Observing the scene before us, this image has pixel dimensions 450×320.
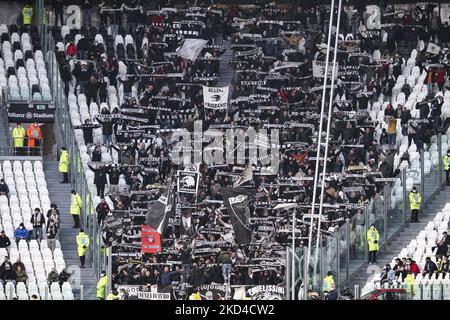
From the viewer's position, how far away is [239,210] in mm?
43094

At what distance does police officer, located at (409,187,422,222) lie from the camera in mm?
42700

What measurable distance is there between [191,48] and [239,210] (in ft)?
27.1

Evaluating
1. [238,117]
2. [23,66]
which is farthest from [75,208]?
[23,66]

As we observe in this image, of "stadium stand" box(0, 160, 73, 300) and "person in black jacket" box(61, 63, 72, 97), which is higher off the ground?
"person in black jacket" box(61, 63, 72, 97)

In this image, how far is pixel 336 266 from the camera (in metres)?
40.0

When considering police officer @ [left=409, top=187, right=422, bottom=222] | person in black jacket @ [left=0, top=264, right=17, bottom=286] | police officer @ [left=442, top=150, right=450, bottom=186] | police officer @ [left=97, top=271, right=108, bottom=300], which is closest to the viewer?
police officer @ [left=97, top=271, right=108, bottom=300]

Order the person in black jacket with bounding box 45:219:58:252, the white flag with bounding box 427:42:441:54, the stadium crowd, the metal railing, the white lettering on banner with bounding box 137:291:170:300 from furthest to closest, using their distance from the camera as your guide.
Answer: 1. the white flag with bounding box 427:42:441:54
2. the metal railing
3. the person in black jacket with bounding box 45:219:58:252
4. the stadium crowd
5. the white lettering on banner with bounding box 137:291:170:300

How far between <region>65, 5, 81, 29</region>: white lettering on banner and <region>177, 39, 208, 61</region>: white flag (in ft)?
10.4

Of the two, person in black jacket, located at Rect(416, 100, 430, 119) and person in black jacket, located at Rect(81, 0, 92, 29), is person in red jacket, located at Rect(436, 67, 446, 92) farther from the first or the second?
person in black jacket, located at Rect(81, 0, 92, 29)

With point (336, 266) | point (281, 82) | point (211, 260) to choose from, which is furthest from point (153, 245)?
point (281, 82)

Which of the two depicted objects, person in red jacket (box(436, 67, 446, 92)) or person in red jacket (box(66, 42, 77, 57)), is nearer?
person in red jacket (box(436, 67, 446, 92))

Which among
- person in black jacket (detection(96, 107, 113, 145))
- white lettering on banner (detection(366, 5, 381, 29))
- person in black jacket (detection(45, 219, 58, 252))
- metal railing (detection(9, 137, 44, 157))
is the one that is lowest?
person in black jacket (detection(45, 219, 58, 252))

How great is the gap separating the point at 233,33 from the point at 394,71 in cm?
461

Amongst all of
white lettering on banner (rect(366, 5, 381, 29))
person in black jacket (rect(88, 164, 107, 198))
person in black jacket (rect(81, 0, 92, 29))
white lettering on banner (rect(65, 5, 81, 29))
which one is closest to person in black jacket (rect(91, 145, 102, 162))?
person in black jacket (rect(88, 164, 107, 198))
